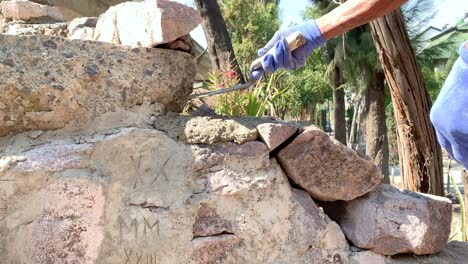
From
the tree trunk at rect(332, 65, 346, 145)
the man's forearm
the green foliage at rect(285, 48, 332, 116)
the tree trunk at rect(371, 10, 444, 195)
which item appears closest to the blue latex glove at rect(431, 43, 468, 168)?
the man's forearm

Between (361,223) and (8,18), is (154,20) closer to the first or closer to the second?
(361,223)

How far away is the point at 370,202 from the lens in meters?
2.24

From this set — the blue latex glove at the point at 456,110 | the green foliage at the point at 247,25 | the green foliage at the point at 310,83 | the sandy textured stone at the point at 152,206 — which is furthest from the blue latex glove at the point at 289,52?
the green foliage at the point at 310,83

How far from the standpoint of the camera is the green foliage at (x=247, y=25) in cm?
1633

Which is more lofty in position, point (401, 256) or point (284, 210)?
point (284, 210)

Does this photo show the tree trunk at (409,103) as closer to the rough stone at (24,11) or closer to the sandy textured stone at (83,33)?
the sandy textured stone at (83,33)

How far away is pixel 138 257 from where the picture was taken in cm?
196

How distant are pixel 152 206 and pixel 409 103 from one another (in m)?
2.55

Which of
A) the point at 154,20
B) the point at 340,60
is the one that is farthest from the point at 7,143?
the point at 340,60

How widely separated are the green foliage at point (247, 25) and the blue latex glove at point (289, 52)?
13807 millimetres

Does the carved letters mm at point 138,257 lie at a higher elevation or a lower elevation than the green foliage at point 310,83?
lower

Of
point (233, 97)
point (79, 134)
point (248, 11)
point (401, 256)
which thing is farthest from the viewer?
point (248, 11)

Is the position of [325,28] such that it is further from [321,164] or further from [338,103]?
[338,103]

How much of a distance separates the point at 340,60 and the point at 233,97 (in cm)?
992
